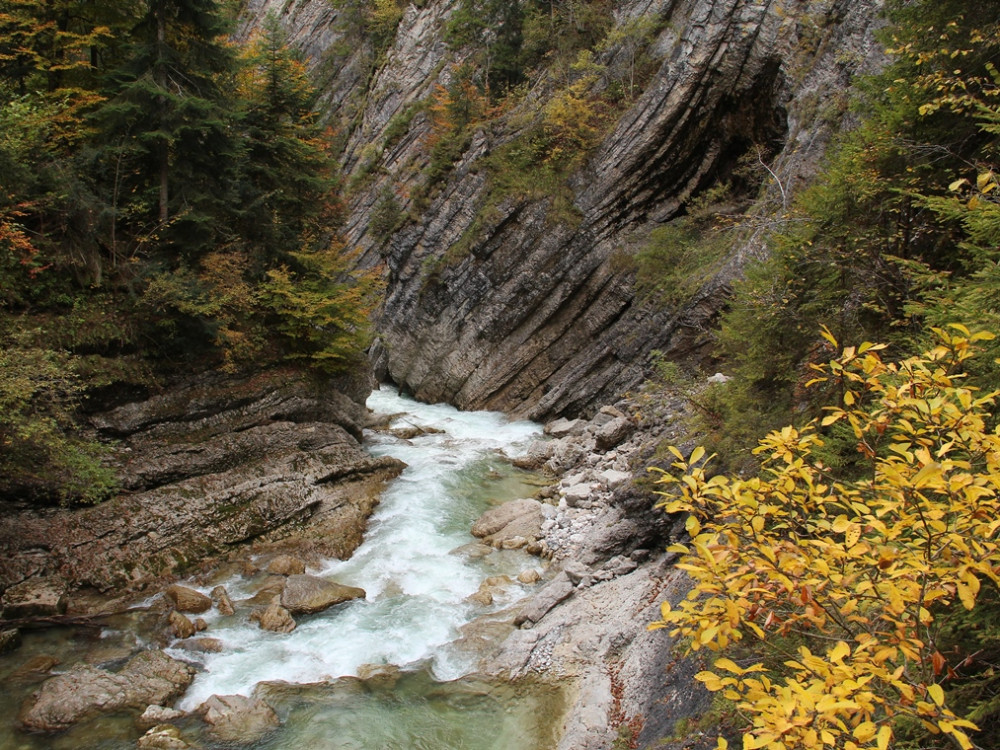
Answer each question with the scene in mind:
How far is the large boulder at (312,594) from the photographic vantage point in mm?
9836

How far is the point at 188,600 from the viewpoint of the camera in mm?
9766

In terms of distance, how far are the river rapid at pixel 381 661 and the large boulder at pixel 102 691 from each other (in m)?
0.18

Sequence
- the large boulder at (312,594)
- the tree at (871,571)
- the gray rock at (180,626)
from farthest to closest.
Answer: the large boulder at (312,594), the gray rock at (180,626), the tree at (871,571)

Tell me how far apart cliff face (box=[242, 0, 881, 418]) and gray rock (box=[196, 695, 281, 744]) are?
533 inches

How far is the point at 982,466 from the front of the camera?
10.8 feet

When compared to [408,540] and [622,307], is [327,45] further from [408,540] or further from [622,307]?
[408,540]

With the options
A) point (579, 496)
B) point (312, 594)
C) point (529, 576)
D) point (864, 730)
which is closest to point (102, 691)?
point (312, 594)

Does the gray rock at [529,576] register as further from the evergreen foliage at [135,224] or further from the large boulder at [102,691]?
the evergreen foliage at [135,224]

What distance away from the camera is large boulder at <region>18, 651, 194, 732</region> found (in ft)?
23.8

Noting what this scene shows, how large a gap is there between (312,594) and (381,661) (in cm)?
212

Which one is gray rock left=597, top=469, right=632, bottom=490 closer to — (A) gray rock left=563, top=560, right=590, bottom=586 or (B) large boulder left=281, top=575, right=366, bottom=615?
(A) gray rock left=563, top=560, right=590, bottom=586

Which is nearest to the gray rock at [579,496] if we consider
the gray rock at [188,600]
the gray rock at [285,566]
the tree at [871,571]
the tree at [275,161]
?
the gray rock at [285,566]

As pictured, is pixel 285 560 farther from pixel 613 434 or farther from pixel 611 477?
pixel 613 434

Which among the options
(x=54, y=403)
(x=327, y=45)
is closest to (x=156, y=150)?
(x=54, y=403)
